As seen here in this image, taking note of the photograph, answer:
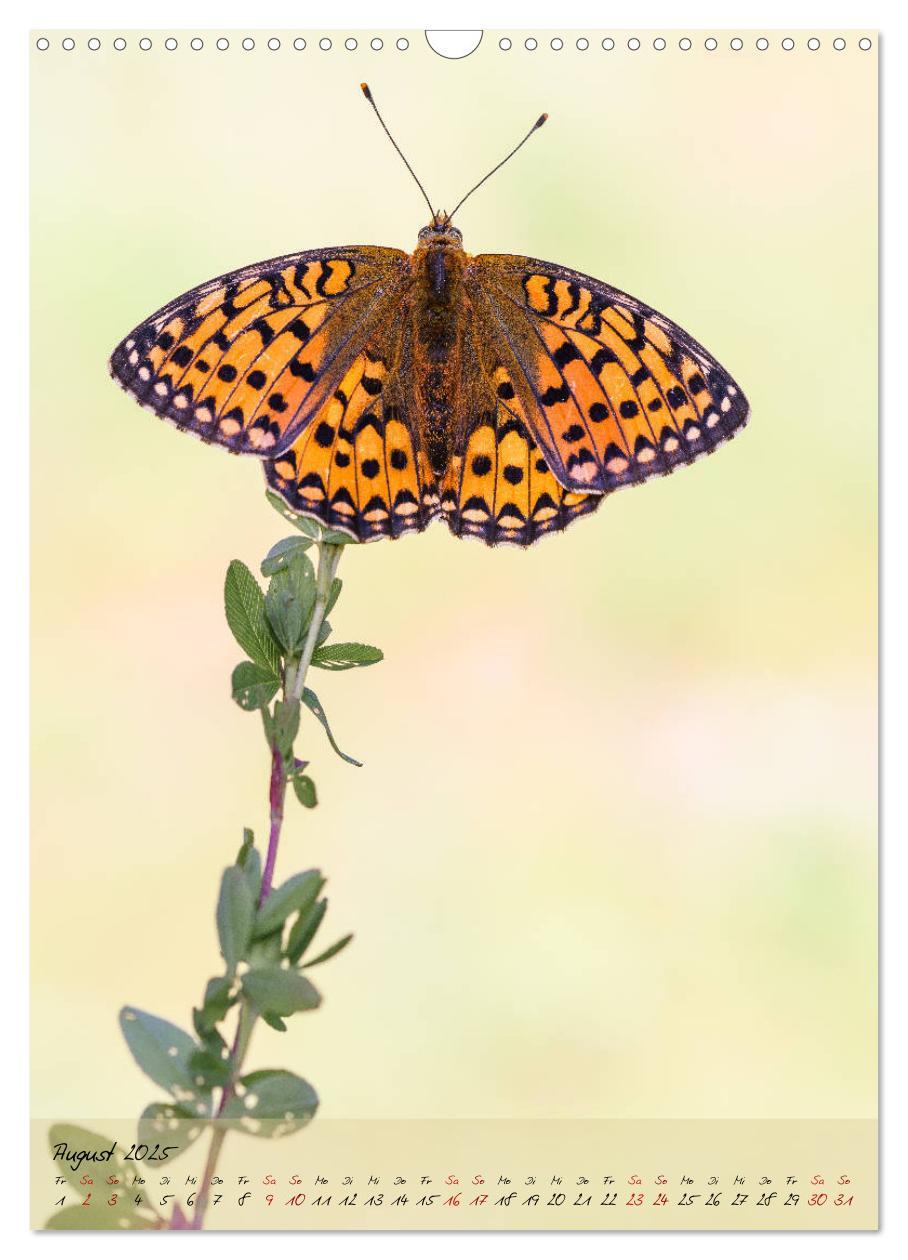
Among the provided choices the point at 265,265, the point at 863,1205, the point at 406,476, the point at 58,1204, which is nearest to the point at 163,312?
the point at 265,265

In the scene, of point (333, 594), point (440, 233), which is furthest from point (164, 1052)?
point (440, 233)

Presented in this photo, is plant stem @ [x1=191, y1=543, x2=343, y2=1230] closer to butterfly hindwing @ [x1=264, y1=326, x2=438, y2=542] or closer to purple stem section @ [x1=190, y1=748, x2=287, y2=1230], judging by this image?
purple stem section @ [x1=190, y1=748, x2=287, y2=1230]

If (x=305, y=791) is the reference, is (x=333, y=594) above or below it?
above

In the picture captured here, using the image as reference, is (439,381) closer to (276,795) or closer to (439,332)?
(439,332)

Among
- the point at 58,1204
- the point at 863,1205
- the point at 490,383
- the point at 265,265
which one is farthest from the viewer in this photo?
the point at 490,383

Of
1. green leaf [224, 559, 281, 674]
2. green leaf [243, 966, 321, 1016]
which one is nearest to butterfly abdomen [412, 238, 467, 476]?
green leaf [224, 559, 281, 674]

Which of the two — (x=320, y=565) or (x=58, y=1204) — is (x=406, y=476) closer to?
(x=320, y=565)

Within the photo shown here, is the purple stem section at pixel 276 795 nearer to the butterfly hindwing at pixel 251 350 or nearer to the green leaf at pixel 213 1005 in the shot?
the green leaf at pixel 213 1005
